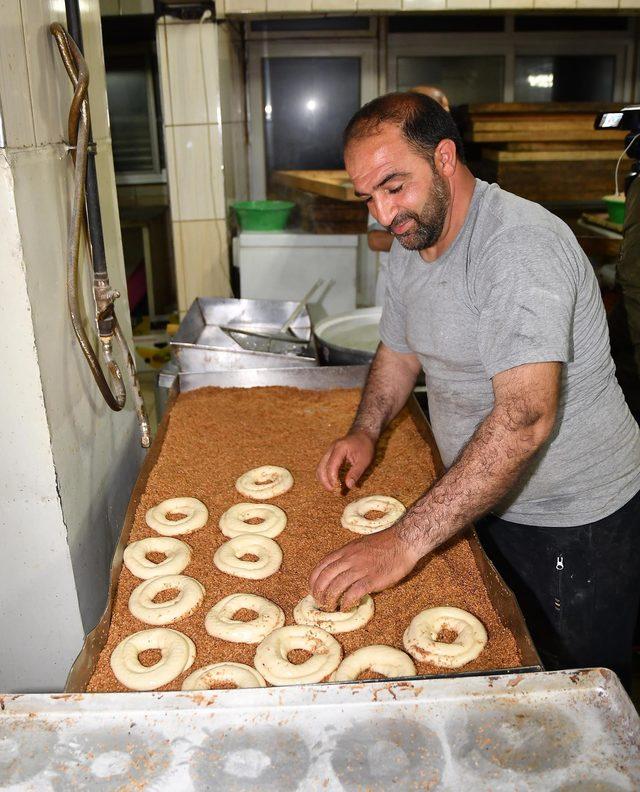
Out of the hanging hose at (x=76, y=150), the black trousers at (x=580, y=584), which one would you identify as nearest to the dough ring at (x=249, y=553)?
the hanging hose at (x=76, y=150)

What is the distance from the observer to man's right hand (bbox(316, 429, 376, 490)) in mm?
1979

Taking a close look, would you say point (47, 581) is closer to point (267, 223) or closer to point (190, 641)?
point (190, 641)

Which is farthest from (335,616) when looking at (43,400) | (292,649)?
(43,400)

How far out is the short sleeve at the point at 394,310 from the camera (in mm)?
1986

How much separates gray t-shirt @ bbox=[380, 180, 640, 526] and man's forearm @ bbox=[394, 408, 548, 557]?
0.42ft

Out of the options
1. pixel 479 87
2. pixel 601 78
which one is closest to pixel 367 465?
pixel 479 87

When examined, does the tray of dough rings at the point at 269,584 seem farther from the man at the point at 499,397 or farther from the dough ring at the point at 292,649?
the man at the point at 499,397

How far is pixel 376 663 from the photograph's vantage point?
1.36 metres

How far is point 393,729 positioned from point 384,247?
2793mm

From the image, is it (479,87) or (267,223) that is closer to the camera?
(267,223)

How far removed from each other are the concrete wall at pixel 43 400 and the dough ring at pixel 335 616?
622 mm

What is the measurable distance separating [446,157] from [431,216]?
0.14 m

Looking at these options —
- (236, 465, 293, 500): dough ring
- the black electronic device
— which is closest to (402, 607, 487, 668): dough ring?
(236, 465, 293, 500): dough ring

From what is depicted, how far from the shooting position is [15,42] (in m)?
1.45
